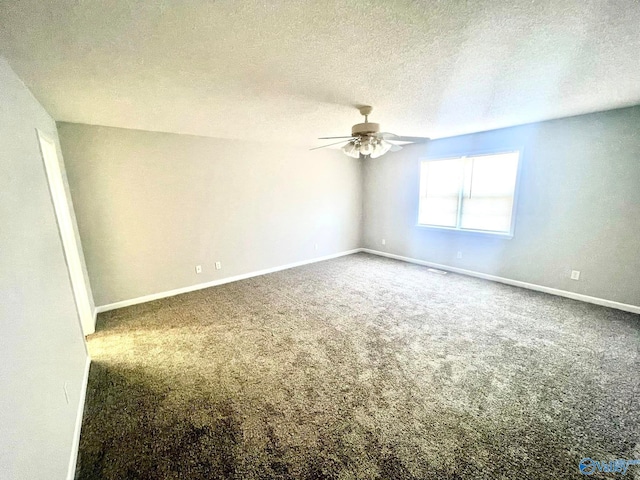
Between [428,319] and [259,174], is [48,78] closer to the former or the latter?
[259,174]

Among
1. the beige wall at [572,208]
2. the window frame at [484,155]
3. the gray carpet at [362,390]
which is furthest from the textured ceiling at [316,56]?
the gray carpet at [362,390]

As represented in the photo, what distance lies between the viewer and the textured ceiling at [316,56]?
4.07ft

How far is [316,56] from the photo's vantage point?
167 centimetres

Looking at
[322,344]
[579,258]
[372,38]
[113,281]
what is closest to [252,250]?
[113,281]

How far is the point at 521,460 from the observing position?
4.68 ft

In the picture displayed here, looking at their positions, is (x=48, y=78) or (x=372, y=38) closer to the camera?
(x=372, y=38)

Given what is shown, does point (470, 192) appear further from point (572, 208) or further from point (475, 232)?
point (572, 208)

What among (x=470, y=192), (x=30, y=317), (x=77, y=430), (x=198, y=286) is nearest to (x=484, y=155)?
(x=470, y=192)

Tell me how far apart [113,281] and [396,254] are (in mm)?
4994

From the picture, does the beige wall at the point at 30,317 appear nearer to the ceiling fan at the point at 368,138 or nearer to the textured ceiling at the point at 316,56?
the textured ceiling at the point at 316,56

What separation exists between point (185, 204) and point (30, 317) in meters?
2.75

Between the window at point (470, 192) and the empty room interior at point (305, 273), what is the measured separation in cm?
4

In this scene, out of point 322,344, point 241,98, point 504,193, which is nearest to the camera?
point 241,98

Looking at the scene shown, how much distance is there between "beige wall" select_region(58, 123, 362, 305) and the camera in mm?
3191
